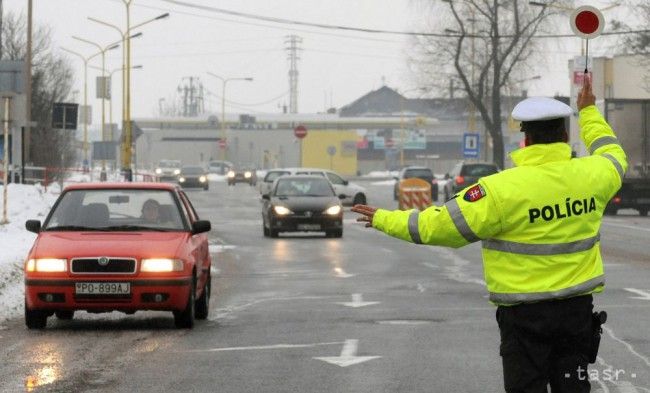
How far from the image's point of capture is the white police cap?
650 centimetres

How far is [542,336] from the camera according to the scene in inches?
253

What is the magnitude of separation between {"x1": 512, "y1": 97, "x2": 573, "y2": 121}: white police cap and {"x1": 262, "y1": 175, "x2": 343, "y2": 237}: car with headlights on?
2801 cm

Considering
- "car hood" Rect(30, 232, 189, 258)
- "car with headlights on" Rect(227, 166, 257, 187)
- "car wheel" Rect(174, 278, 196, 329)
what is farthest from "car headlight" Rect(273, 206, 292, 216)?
"car with headlights on" Rect(227, 166, 257, 187)

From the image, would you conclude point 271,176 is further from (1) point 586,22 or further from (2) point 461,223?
(2) point 461,223

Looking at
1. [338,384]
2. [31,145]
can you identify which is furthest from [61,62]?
[338,384]

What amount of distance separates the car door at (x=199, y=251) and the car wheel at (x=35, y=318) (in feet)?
4.80

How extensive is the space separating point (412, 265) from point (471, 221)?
1862 cm

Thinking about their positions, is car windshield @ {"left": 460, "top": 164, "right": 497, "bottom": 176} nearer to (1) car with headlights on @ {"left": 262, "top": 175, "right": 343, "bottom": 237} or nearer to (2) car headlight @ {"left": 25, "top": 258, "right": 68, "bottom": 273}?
(1) car with headlights on @ {"left": 262, "top": 175, "right": 343, "bottom": 237}

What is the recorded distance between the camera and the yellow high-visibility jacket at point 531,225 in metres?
6.51

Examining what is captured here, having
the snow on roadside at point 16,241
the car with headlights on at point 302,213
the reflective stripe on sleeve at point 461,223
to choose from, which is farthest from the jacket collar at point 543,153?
the car with headlights on at point 302,213

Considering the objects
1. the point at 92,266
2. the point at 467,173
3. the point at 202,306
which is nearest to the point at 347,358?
the point at 92,266

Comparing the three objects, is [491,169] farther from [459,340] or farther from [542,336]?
[542,336]

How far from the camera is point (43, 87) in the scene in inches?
3236

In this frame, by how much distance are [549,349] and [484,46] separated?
6925 centimetres
